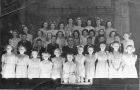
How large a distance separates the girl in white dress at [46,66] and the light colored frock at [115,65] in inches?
46.8

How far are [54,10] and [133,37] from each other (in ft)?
6.82

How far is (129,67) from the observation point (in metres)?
6.78

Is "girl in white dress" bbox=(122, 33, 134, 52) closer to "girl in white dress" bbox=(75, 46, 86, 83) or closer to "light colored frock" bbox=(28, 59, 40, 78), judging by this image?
"girl in white dress" bbox=(75, 46, 86, 83)

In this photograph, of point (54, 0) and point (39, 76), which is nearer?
point (39, 76)

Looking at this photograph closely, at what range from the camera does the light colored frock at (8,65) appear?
684 centimetres

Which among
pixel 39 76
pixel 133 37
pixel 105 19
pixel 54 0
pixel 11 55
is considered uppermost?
pixel 54 0

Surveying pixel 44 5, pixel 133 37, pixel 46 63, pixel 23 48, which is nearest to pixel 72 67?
pixel 46 63

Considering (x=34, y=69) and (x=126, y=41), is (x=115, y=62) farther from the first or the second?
(x=34, y=69)


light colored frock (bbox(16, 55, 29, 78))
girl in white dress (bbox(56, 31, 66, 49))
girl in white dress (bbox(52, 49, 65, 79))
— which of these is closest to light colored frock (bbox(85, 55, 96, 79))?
girl in white dress (bbox(52, 49, 65, 79))

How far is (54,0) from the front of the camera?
873cm

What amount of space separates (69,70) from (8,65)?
1.22 meters

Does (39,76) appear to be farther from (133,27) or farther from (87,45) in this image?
(133,27)

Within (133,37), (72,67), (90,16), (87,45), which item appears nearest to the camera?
(72,67)

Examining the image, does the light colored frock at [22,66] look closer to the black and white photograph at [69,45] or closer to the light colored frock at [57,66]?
the black and white photograph at [69,45]
